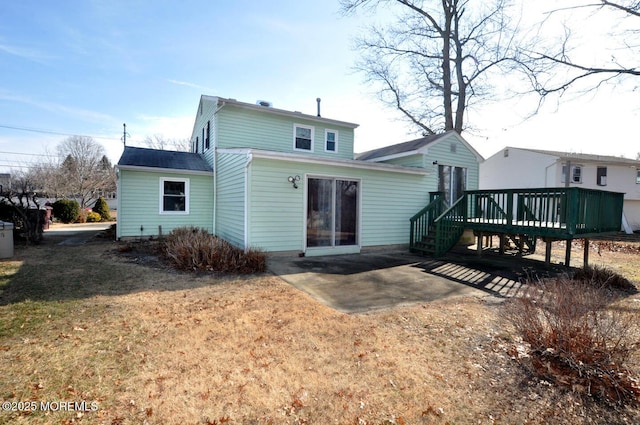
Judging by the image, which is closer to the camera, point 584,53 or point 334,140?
point 584,53

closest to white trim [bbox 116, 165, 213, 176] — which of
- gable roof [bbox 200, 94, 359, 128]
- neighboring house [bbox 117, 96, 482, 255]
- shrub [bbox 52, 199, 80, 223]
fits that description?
neighboring house [bbox 117, 96, 482, 255]

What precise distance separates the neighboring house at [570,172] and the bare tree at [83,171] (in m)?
37.3

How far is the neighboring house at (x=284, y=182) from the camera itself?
823 centimetres

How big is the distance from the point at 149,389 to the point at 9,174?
48.7m

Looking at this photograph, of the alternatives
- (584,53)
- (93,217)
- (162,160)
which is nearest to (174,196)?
(162,160)

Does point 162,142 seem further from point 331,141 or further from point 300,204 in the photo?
point 300,204

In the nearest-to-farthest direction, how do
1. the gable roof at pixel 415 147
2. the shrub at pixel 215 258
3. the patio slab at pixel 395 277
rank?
the patio slab at pixel 395 277, the shrub at pixel 215 258, the gable roof at pixel 415 147

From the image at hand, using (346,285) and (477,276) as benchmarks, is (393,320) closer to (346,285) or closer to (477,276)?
(346,285)

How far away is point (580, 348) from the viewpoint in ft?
9.46

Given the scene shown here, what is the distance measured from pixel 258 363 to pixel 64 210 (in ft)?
82.7

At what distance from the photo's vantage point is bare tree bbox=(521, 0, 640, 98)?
1088 centimetres

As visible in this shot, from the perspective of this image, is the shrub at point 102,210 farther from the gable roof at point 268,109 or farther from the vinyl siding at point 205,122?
the gable roof at point 268,109

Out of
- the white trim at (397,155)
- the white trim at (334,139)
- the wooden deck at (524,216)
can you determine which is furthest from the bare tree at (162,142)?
the wooden deck at (524,216)

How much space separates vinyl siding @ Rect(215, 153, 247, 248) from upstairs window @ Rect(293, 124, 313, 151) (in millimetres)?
3491
